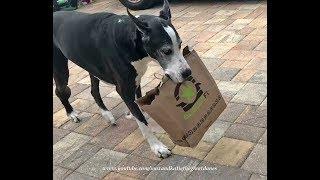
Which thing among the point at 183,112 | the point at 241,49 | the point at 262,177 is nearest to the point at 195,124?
the point at 183,112

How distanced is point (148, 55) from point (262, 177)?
1.47 metres

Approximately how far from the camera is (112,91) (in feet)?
18.2

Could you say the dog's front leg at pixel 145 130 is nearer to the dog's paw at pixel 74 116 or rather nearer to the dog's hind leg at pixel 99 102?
the dog's hind leg at pixel 99 102

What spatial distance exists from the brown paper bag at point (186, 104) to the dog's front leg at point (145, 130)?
0.42 metres

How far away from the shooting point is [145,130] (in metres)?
3.93

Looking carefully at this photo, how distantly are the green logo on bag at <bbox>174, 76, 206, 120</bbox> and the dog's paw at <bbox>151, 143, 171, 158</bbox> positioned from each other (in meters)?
0.60

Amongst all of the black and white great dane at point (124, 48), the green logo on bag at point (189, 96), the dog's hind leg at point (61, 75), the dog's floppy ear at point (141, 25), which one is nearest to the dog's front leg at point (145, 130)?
the black and white great dane at point (124, 48)

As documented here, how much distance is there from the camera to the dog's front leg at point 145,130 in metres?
3.81

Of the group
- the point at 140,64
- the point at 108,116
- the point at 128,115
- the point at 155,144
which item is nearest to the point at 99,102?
Answer: the point at 108,116

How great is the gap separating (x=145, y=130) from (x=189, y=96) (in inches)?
29.0

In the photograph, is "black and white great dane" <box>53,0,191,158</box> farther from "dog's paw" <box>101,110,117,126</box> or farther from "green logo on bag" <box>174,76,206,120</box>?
"dog's paw" <box>101,110,117,126</box>

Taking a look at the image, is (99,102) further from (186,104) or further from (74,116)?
(186,104)
